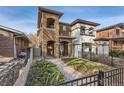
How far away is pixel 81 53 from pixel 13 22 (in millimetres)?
2051

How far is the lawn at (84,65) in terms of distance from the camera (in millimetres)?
3824

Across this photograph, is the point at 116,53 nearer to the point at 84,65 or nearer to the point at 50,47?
the point at 84,65

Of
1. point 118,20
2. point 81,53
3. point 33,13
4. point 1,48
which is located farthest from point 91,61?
point 1,48

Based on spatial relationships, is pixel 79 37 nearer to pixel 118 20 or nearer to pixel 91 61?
pixel 91 61

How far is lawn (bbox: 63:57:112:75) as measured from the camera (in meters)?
3.82

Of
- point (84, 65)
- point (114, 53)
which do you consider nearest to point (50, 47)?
point (114, 53)

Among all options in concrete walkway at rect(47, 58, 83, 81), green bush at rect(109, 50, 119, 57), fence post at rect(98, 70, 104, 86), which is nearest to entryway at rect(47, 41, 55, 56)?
concrete walkway at rect(47, 58, 83, 81)

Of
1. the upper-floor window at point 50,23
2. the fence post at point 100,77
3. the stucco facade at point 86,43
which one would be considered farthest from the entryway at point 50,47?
the fence post at point 100,77

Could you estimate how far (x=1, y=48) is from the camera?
4297mm

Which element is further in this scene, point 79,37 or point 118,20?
point 79,37

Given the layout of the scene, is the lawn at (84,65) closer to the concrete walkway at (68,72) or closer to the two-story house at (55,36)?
the concrete walkway at (68,72)

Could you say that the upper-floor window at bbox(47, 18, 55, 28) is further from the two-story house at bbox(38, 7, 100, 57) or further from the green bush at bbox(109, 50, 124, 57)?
the green bush at bbox(109, 50, 124, 57)

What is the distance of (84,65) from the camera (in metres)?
4.05
